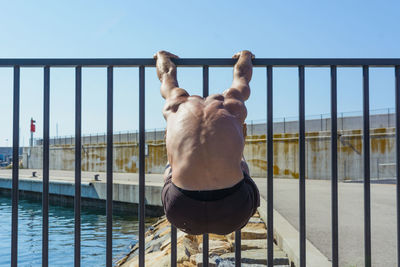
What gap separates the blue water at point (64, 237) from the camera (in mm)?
11516

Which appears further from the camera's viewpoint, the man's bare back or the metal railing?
the metal railing

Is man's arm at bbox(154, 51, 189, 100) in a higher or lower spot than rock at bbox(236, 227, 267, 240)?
higher

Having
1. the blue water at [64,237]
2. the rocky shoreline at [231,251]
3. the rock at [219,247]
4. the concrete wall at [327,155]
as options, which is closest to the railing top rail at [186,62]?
the rocky shoreline at [231,251]

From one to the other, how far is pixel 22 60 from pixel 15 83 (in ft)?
0.54

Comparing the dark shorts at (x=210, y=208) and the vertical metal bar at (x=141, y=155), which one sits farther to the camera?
the vertical metal bar at (x=141, y=155)

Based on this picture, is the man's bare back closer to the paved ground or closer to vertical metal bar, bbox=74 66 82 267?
vertical metal bar, bbox=74 66 82 267

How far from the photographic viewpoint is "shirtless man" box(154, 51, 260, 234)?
6.87 ft

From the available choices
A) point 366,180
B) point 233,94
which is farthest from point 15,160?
point 366,180

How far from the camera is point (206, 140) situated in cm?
210

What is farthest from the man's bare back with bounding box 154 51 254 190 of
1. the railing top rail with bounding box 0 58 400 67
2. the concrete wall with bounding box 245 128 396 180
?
the concrete wall with bounding box 245 128 396 180

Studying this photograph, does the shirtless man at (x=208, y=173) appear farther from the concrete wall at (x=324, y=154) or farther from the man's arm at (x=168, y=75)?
the concrete wall at (x=324, y=154)

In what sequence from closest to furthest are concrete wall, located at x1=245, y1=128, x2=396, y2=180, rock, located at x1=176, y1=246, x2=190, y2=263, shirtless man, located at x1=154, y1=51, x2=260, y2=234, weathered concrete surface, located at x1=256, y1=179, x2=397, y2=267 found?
1. shirtless man, located at x1=154, y1=51, x2=260, y2=234
2. weathered concrete surface, located at x1=256, y1=179, x2=397, y2=267
3. rock, located at x1=176, y1=246, x2=190, y2=263
4. concrete wall, located at x1=245, y1=128, x2=396, y2=180

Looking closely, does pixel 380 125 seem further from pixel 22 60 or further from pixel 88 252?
pixel 22 60

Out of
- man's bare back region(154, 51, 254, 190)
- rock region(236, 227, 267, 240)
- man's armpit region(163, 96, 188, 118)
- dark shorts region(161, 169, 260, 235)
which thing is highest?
man's armpit region(163, 96, 188, 118)
